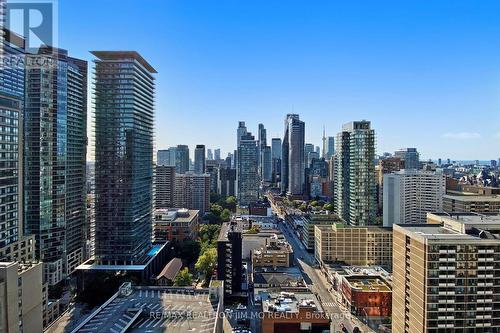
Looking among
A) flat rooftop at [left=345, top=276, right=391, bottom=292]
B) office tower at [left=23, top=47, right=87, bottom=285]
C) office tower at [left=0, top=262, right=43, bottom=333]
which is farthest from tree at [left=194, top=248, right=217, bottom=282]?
office tower at [left=0, top=262, right=43, bottom=333]

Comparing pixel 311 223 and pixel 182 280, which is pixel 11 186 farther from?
pixel 311 223

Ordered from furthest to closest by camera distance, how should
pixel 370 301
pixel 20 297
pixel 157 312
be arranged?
pixel 370 301, pixel 157 312, pixel 20 297

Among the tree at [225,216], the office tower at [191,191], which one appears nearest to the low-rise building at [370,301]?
the tree at [225,216]

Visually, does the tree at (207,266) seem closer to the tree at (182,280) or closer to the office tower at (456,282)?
the tree at (182,280)

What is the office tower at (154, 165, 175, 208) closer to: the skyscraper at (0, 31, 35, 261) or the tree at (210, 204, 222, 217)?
the tree at (210, 204, 222, 217)

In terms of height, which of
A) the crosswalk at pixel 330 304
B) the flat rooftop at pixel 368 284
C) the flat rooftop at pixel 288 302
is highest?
the flat rooftop at pixel 288 302

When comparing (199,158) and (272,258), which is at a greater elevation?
(199,158)

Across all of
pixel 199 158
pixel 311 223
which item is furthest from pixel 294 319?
pixel 199 158
